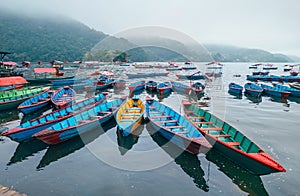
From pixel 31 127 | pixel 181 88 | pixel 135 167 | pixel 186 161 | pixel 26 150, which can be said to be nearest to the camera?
pixel 135 167


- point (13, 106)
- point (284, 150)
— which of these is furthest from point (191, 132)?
point (13, 106)

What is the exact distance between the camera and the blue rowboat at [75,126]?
10.6 metres

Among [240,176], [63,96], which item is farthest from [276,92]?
[63,96]

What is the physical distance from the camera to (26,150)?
36.5 ft

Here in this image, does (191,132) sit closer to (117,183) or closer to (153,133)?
(153,133)

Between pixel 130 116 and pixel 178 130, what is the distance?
431 centimetres

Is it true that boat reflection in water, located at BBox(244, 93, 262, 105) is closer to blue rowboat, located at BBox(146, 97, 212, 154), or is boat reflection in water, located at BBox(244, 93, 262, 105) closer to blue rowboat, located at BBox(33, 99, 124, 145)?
blue rowboat, located at BBox(146, 97, 212, 154)

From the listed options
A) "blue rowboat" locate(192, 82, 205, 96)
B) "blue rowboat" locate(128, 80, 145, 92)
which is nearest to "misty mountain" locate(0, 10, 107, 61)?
"blue rowboat" locate(128, 80, 145, 92)

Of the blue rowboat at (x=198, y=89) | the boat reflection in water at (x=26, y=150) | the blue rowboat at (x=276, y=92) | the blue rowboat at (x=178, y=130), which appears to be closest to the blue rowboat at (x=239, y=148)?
the blue rowboat at (x=178, y=130)

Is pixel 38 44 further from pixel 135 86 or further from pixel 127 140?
pixel 127 140

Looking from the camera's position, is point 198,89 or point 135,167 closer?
point 135,167

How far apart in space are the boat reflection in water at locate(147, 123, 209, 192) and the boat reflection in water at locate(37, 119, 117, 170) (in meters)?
4.64

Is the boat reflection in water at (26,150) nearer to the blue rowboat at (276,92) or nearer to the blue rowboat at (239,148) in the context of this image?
the blue rowboat at (239,148)

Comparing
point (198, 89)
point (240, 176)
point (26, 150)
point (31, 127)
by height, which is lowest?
point (26, 150)
